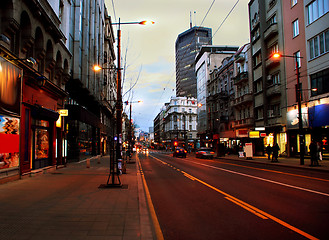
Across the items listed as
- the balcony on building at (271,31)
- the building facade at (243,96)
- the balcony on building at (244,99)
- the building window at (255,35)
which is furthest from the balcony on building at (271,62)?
the balcony on building at (244,99)

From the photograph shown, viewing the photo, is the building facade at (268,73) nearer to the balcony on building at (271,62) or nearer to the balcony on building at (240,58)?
the balcony on building at (271,62)

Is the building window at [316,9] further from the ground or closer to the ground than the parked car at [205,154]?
further from the ground

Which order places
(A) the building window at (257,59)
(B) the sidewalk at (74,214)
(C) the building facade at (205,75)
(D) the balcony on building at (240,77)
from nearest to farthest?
(B) the sidewalk at (74,214)
(A) the building window at (257,59)
(D) the balcony on building at (240,77)
(C) the building facade at (205,75)

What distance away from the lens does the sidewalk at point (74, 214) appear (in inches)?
194

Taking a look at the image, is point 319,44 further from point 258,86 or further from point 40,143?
point 40,143

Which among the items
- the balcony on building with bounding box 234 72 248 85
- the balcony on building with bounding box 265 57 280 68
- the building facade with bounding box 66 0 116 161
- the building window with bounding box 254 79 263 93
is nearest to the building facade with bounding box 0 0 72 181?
the building facade with bounding box 66 0 116 161

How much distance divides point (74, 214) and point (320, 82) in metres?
25.5

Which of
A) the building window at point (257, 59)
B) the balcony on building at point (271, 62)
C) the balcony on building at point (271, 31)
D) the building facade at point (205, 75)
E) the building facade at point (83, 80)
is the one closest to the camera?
the building facade at point (83, 80)

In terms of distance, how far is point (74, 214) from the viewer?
20.6 ft

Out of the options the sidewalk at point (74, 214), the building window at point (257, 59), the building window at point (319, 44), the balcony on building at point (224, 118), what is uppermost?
the building window at point (257, 59)

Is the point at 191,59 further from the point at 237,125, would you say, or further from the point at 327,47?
the point at 327,47

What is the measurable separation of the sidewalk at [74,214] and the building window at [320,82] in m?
21.8

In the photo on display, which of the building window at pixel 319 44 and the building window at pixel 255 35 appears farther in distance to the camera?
the building window at pixel 255 35

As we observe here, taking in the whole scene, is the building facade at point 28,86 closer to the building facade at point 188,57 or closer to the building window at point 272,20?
the building window at point 272,20
